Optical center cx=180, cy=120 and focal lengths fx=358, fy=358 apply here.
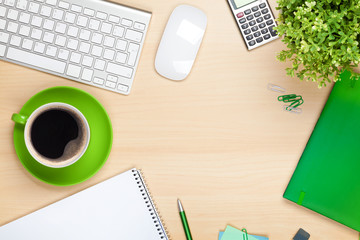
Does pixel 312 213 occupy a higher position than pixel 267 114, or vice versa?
pixel 267 114

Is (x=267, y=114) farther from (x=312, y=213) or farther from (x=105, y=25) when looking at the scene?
(x=105, y=25)

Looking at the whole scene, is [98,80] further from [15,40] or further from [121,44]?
[15,40]

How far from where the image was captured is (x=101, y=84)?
34.1 inches

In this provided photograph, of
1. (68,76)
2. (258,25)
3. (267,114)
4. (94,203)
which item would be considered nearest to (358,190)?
(267,114)

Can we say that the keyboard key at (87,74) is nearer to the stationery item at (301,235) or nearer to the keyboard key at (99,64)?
the keyboard key at (99,64)

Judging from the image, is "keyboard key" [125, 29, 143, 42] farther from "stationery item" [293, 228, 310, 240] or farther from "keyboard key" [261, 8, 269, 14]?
"stationery item" [293, 228, 310, 240]

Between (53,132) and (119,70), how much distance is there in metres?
0.21

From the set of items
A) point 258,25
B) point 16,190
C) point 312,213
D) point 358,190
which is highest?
point 258,25

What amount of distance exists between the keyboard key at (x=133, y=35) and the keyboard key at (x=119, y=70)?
2.8 inches

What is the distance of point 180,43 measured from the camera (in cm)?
88

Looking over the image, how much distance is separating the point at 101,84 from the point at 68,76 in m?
0.08

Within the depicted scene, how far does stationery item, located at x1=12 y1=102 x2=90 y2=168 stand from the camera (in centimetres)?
80

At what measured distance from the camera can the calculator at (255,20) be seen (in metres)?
0.87

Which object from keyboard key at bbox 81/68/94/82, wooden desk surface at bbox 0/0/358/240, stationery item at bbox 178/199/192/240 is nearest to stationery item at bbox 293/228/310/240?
wooden desk surface at bbox 0/0/358/240
